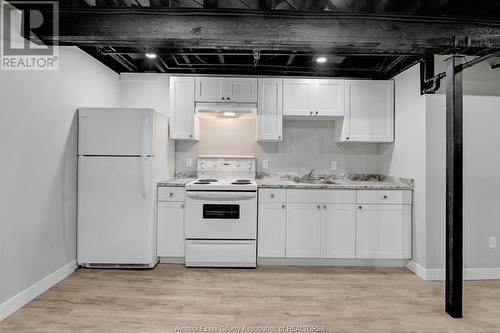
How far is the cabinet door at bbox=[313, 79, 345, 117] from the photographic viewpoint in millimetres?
3779

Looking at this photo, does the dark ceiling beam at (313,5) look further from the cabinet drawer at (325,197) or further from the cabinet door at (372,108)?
the cabinet drawer at (325,197)

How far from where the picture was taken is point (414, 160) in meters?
3.31

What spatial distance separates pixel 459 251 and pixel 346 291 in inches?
40.0

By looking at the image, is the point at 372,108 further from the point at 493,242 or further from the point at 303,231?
the point at 493,242

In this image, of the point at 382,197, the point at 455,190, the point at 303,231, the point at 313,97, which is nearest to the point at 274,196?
the point at 303,231

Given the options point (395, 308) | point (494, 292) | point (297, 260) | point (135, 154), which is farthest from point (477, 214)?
point (135, 154)

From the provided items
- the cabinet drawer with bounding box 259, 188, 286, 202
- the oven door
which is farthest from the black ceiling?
the oven door

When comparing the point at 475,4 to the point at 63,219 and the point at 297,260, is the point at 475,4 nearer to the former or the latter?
the point at 297,260

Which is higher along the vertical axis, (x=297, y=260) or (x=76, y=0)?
(x=76, y=0)

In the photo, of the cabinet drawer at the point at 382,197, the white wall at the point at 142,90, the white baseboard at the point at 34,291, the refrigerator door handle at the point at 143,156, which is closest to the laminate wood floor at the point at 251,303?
the white baseboard at the point at 34,291

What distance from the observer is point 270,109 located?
3787 mm

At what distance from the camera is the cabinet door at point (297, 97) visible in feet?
12.4

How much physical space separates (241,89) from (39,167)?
230 cm

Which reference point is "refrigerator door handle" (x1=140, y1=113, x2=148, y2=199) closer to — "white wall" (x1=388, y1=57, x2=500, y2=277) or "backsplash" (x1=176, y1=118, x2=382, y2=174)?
"backsplash" (x1=176, y1=118, x2=382, y2=174)
